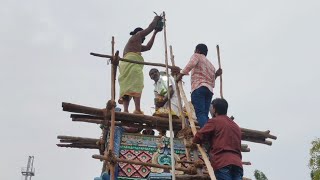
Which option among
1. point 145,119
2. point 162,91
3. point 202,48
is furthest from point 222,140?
point 162,91

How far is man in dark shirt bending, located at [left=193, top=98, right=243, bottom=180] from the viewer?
13.5ft

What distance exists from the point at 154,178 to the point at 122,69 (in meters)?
2.46

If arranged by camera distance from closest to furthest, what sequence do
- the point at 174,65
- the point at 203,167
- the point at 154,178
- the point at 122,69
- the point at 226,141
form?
1. the point at 226,141
2. the point at 203,167
3. the point at 154,178
4. the point at 174,65
5. the point at 122,69

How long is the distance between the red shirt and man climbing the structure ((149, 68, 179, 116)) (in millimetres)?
2078

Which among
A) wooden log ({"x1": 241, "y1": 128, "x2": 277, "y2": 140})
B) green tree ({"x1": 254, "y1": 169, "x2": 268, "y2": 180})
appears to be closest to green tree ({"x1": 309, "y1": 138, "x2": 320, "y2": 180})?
green tree ({"x1": 254, "y1": 169, "x2": 268, "y2": 180})

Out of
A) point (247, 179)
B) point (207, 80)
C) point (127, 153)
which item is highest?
point (207, 80)

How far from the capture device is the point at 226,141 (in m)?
4.26

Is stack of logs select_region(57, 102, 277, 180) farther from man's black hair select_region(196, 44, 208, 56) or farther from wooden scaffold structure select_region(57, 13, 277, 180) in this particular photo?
man's black hair select_region(196, 44, 208, 56)

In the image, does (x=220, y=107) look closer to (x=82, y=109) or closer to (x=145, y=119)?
(x=145, y=119)

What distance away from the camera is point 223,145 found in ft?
13.9

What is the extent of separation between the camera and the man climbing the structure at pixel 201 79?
5511 mm

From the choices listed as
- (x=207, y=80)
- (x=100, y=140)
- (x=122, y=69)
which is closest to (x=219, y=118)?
(x=207, y=80)

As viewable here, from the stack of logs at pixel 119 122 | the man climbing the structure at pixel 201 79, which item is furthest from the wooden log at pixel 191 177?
the stack of logs at pixel 119 122

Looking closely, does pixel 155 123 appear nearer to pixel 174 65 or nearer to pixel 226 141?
pixel 174 65
